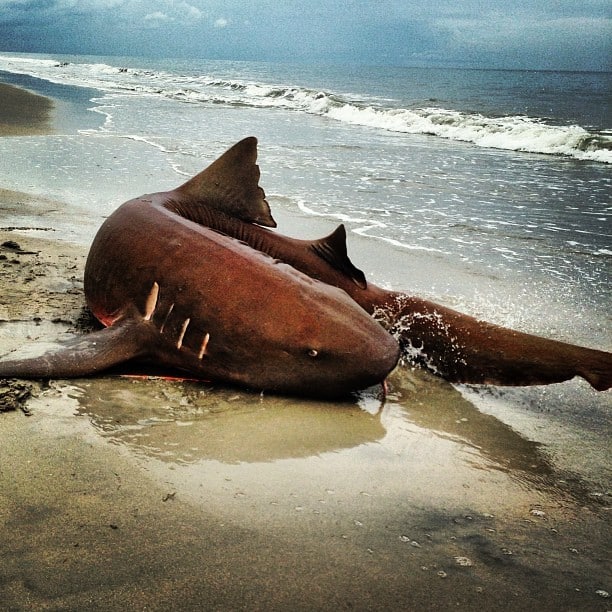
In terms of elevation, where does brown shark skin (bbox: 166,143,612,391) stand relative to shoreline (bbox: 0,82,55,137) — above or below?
below

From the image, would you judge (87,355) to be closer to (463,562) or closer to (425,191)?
(463,562)

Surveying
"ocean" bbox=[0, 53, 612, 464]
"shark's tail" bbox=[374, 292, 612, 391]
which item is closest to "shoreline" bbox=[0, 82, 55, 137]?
"ocean" bbox=[0, 53, 612, 464]

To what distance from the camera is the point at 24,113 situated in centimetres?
1850

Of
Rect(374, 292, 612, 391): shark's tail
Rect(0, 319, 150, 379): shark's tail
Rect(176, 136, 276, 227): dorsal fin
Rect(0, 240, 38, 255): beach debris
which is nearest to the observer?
Rect(0, 319, 150, 379): shark's tail

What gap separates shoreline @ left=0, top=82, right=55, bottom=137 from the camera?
1482cm

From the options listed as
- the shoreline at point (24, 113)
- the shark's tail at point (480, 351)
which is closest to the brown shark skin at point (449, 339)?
the shark's tail at point (480, 351)

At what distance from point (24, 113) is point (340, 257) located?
17.1 m

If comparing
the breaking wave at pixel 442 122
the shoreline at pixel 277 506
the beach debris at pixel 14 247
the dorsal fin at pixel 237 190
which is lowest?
the shoreline at pixel 277 506

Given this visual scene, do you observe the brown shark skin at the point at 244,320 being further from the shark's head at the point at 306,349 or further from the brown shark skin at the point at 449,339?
the brown shark skin at the point at 449,339

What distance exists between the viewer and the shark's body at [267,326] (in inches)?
134

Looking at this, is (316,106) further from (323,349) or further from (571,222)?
(323,349)

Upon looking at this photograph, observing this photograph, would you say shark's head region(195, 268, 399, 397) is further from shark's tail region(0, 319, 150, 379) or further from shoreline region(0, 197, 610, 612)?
shark's tail region(0, 319, 150, 379)

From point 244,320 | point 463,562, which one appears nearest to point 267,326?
point 244,320

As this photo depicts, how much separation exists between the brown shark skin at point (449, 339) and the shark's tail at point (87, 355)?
1.18 metres
